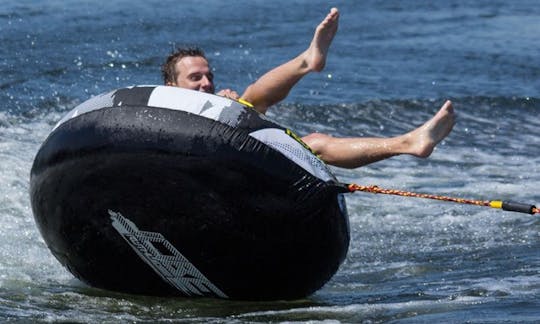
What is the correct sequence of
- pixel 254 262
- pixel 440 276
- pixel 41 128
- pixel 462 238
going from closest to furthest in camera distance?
pixel 254 262, pixel 440 276, pixel 462 238, pixel 41 128

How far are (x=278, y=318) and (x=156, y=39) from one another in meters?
7.64

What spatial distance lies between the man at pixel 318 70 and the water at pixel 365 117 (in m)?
0.65

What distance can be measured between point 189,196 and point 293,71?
137 centimetres

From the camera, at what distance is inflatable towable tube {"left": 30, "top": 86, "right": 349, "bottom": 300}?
5125 millimetres

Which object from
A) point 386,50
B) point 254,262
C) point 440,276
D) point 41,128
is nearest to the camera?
point 254,262

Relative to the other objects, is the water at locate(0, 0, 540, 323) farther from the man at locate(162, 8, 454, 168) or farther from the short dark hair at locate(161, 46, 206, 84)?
the short dark hair at locate(161, 46, 206, 84)

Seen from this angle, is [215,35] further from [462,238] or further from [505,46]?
[462,238]

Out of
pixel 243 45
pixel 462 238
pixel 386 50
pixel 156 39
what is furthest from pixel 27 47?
pixel 462 238

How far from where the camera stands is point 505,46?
13.1 meters

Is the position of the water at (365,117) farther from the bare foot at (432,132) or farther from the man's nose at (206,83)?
the man's nose at (206,83)

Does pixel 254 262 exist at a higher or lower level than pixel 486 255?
higher

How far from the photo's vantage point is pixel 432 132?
5.62 m

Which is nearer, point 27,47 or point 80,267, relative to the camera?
point 80,267

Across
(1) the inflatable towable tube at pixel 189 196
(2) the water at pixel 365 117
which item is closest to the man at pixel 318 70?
(1) the inflatable towable tube at pixel 189 196
